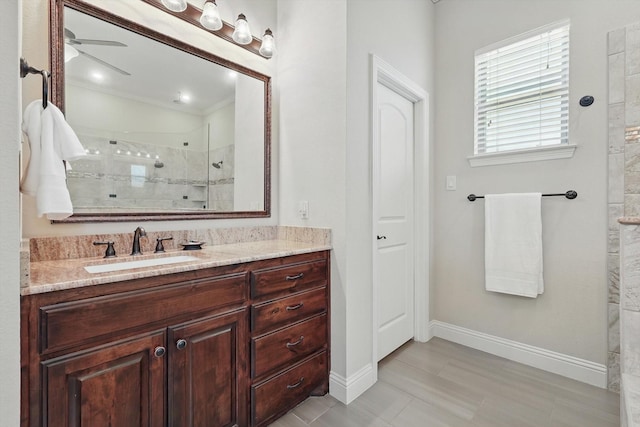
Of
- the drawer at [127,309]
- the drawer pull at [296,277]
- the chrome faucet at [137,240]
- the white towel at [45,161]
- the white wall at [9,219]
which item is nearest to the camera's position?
the white wall at [9,219]

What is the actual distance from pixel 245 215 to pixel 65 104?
111cm

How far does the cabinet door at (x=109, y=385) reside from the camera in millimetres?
957

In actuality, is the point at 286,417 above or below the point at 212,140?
below

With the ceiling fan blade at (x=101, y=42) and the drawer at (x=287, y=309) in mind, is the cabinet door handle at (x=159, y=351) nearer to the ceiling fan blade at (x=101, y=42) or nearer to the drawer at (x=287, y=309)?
the drawer at (x=287, y=309)

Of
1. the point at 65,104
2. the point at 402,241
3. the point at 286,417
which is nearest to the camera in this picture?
the point at 65,104

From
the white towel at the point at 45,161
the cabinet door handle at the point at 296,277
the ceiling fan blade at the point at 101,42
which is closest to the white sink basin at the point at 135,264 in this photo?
the white towel at the point at 45,161

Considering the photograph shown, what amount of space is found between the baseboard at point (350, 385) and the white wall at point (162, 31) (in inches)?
45.7

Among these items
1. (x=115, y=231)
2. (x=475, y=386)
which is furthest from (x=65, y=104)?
(x=475, y=386)

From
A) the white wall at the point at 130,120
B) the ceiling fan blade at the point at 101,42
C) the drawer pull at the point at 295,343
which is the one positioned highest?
the ceiling fan blade at the point at 101,42

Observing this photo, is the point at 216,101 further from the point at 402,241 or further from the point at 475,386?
the point at 475,386

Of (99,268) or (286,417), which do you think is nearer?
(99,268)

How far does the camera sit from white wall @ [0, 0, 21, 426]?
774 millimetres

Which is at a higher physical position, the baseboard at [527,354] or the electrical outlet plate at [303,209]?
the electrical outlet plate at [303,209]

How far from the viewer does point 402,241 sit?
254 cm
